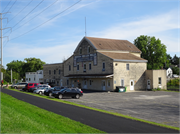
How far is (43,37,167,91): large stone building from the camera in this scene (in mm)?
45359

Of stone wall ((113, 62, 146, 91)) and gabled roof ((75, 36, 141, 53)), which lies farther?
gabled roof ((75, 36, 141, 53))

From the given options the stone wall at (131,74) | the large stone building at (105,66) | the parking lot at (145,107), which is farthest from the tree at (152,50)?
the parking lot at (145,107)

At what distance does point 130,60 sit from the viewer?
4659 cm

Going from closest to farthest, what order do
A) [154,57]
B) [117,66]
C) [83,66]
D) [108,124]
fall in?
[108,124]
[117,66]
[83,66]
[154,57]

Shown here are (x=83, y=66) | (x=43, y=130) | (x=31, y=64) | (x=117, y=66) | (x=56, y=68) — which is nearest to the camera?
(x=43, y=130)

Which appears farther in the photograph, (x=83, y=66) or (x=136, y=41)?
(x=136, y=41)

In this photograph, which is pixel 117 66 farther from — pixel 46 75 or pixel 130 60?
pixel 46 75

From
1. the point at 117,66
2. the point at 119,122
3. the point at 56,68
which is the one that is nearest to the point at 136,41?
the point at 56,68

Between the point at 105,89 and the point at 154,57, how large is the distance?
3993 cm

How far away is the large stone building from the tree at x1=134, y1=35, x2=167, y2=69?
Answer: 68.8 feet

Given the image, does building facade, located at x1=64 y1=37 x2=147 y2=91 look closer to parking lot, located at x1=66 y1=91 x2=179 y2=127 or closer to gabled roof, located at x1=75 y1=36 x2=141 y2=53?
gabled roof, located at x1=75 y1=36 x2=141 y2=53

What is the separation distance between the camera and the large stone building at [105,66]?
45359 millimetres

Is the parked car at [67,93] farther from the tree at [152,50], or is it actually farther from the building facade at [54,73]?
the tree at [152,50]

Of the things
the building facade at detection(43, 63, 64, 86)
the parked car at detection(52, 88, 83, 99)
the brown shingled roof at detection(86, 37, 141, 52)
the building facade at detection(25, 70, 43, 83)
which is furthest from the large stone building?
the building facade at detection(25, 70, 43, 83)
